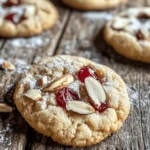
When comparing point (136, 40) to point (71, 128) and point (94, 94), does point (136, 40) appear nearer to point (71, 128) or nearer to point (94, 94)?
point (94, 94)

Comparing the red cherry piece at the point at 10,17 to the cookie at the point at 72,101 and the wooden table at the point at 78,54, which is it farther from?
the cookie at the point at 72,101

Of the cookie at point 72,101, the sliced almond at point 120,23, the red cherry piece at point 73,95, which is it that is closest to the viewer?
the cookie at point 72,101

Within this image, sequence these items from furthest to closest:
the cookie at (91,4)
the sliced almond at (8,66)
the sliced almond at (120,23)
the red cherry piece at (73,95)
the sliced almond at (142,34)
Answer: the cookie at (91,4)
the sliced almond at (120,23)
the sliced almond at (142,34)
the sliced almond at (8,66)
the red cherry piece at (73,95)

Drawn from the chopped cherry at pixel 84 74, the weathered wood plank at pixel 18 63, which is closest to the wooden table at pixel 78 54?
the weathered wood plank at pixel 18 63

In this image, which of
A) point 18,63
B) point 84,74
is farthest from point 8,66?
point 84,74

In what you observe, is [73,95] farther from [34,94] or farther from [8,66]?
[8,66]

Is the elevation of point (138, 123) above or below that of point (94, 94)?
below

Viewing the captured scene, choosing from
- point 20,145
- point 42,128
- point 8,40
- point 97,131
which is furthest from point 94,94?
point 8,40
